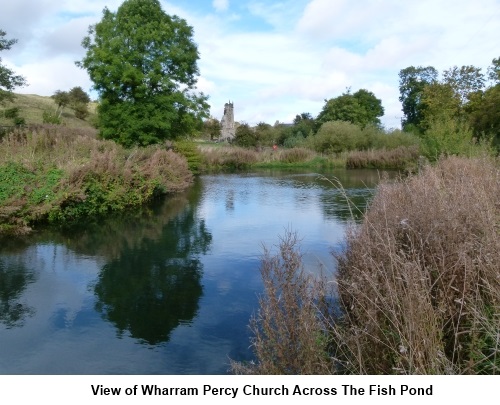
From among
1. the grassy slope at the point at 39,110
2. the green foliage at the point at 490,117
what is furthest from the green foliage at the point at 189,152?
the green foliage at the point at 490,117

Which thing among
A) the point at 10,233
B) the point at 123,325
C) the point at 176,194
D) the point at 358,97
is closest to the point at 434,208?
the point at 123,325

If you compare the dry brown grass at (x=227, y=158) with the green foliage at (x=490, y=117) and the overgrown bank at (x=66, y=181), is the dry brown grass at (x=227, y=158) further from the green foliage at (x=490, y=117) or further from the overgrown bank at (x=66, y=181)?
the green foliage at (x=490, y=117)

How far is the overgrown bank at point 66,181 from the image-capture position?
12.5 m

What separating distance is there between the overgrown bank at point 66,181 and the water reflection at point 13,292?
3.26 meters

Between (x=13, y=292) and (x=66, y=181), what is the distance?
643cm

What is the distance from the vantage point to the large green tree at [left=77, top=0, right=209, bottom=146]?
2664cm

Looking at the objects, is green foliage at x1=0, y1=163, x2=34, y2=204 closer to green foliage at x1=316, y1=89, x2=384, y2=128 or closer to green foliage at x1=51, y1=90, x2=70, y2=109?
green foliage at x1=51, y1=90, x2=70, y2=109

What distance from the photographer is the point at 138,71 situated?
26.5 m

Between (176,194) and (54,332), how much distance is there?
1674 centimetres

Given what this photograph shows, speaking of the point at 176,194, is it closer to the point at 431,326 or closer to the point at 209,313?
the point at 209,313

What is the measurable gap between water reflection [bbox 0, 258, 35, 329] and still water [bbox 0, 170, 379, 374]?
16mm

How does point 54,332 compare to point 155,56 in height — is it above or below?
below

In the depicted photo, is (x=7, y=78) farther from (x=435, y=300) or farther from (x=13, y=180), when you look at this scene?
(x=435, y=300)

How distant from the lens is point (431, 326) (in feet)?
11.0
